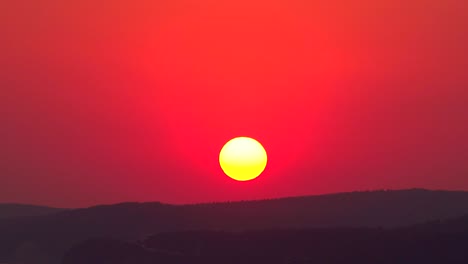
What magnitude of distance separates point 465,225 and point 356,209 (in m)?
34.1

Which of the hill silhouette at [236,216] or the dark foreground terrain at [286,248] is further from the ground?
the hill silhouette at [236,216]

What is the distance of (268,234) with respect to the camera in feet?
198

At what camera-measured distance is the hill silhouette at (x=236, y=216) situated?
287ft

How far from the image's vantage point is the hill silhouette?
87438mm

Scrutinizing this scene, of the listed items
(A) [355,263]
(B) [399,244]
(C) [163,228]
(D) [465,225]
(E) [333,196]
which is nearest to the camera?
(A) [355,263]

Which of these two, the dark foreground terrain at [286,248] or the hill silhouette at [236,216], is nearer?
the dark foreground terrain at [286,248]

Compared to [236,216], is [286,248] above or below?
below

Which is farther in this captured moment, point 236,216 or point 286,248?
point 236,216

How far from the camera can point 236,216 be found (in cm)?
8919

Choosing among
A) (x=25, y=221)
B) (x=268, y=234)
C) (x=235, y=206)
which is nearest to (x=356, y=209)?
(x=235, y=206)

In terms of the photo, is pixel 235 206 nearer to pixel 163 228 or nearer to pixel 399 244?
pixel 163 228

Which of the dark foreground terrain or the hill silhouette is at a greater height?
the hill silhouette

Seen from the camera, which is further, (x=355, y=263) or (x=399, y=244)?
(x=399, y=244)

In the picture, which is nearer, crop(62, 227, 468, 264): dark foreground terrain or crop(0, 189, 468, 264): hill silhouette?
crop(62, 227, 468, 264): dark foreground terrain
